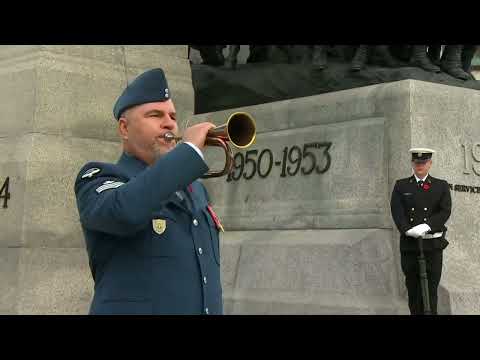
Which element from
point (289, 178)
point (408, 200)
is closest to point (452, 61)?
point (289, 178)

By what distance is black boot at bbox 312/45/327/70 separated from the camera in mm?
9523

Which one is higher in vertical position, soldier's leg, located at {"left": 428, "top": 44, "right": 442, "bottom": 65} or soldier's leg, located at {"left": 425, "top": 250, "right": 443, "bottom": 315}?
soldier's leg, located at {"left": 428, "top": 44, "right": 442, "bottom": 65}

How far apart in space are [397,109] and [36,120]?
353 cm

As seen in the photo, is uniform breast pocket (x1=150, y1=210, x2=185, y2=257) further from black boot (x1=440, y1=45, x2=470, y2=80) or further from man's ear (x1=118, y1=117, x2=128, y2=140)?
black boot (x1=440, y1=45, x2=470, y2=80)

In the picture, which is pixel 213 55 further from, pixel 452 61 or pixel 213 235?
pixel 213 235

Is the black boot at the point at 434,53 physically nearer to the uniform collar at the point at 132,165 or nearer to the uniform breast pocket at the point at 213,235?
the uniform breast pocket at the point at 213,235

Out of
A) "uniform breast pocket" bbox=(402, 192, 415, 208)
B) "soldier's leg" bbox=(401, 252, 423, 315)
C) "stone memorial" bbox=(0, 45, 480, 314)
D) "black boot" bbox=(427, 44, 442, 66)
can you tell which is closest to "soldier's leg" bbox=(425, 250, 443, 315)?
"soldier's leg" bbox=(401, 252, 423, 315)

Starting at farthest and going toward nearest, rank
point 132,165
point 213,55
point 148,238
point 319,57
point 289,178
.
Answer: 1. point 213,55
2. point 319,57
3. point 289,178
4. point 132,165
5. point 148,238

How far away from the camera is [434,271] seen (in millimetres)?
7262

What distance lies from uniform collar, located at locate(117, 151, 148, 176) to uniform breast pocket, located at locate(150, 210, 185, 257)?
0.62 ft

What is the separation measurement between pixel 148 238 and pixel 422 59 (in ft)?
23.3

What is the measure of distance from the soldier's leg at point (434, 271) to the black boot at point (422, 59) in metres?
2.63

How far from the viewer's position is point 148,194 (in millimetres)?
2432
